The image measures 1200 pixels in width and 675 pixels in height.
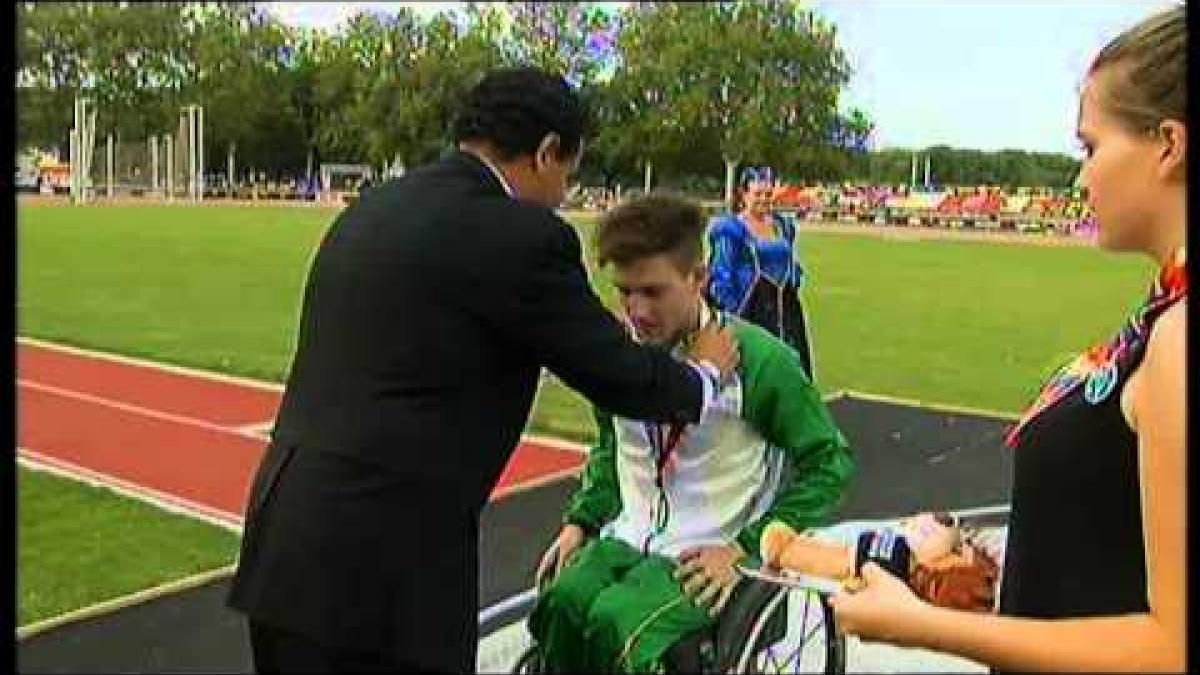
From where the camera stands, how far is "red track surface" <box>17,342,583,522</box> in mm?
7000

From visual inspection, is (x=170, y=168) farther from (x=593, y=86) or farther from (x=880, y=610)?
(x=880, y=610)

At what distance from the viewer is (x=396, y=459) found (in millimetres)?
2035

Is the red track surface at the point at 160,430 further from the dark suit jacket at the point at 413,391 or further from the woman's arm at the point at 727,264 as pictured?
the dark suit jacket at the point at 413,391

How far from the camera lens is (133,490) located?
6.68m

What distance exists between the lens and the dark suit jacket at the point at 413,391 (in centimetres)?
203

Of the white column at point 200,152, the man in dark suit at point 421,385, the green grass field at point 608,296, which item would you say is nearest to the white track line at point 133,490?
the green grass field at point 608,296

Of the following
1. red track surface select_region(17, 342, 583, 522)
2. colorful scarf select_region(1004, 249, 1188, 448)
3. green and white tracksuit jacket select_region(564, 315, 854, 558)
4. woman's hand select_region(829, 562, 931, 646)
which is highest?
colorful scarf select_region(1004, 249, 1188, 448)

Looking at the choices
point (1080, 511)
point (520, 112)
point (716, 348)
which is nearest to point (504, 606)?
point (716, 348)

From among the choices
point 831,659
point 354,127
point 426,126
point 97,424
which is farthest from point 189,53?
point 831,659

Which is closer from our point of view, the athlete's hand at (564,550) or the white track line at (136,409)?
the athlete's hand at (564,550)

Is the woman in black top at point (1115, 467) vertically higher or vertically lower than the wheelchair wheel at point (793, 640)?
higher

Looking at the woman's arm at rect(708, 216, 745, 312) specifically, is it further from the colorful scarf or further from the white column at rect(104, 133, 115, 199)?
the white column at rect(104, 133, 115, 199)

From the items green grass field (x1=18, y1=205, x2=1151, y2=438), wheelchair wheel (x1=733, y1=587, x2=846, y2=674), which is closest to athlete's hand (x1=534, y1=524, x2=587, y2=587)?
wheelchair wheel (x1=733, y1=587, x2=846, y2=674)

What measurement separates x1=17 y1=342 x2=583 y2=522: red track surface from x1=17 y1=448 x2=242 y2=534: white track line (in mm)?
22
